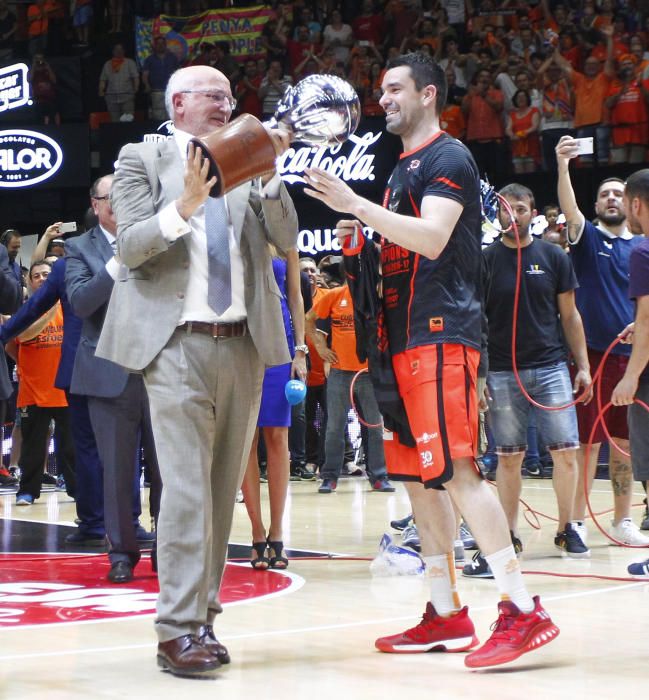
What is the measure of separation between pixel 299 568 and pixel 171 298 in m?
2.42

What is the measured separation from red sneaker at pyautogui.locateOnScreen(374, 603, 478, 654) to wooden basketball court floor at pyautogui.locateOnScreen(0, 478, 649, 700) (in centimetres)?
4

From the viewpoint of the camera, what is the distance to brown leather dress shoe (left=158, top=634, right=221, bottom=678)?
3.27m

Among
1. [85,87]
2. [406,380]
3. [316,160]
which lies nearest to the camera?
[406,380]

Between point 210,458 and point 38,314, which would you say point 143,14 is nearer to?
point 38,314

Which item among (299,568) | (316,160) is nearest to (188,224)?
(299,568)

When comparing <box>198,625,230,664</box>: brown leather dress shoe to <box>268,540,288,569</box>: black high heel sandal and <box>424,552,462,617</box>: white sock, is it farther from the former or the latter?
<box>268,540,288,569</box>: black high heel sandal

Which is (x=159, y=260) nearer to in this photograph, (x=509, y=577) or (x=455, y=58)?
(x=509, y=577)

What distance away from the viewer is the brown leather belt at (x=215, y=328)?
3.47 m

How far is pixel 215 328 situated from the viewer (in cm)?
349

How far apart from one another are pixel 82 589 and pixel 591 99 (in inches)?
402

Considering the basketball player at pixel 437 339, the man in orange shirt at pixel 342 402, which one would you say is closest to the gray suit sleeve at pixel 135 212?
the basketball player at pixel 437 339

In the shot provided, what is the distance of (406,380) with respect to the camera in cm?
364

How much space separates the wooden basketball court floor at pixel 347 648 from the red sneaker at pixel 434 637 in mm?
43

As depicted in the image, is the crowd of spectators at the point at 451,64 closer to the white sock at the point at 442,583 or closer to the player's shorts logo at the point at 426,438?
the white sock at the point at 442,583
